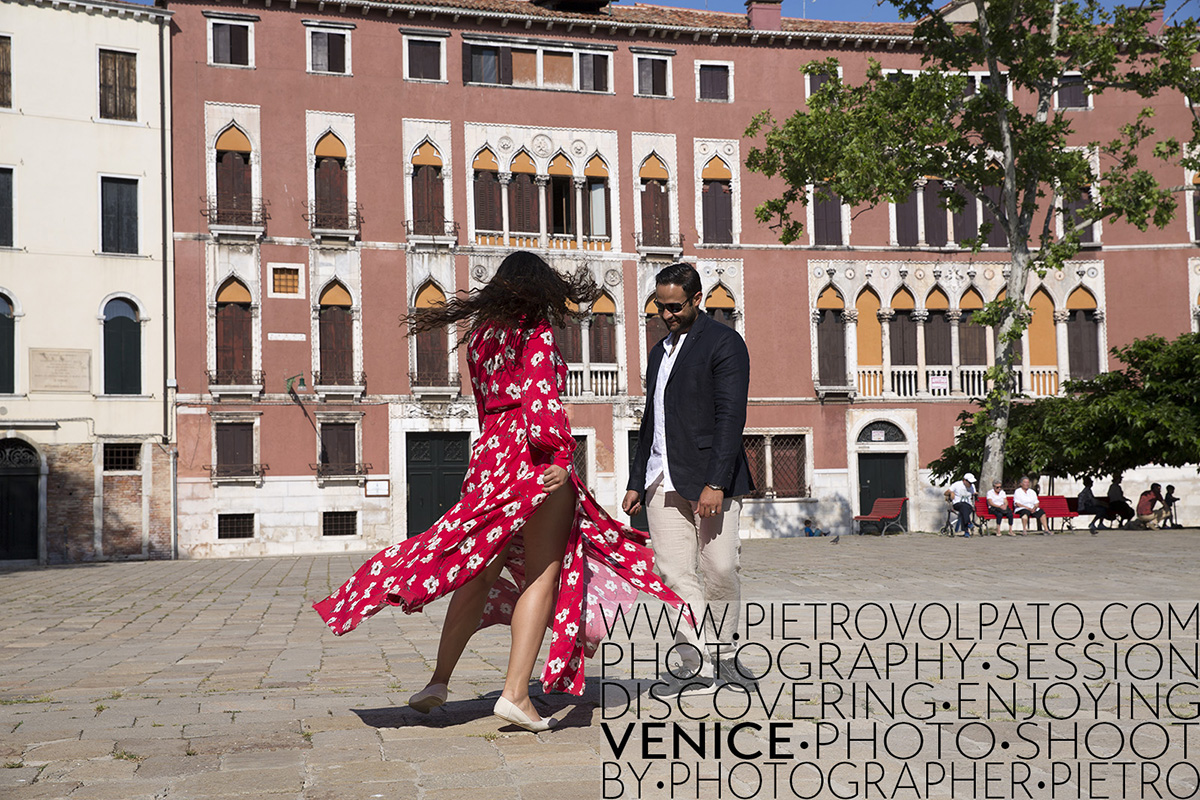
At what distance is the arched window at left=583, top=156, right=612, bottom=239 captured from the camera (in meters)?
32.0

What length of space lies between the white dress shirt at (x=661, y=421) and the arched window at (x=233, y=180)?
82.3 ft

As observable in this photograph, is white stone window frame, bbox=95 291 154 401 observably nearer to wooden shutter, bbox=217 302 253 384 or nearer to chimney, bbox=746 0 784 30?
wooden shutter, bbox=217 302 253 384

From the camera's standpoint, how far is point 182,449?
28297mm

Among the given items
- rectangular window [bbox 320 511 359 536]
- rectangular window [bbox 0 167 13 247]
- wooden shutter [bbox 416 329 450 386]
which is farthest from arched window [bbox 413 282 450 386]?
rectangular window [bbox 0 167 13 247]

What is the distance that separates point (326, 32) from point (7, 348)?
411 inches

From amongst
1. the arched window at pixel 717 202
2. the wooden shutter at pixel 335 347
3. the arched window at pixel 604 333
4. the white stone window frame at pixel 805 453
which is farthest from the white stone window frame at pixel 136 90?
the white stone window frame at pixel 805 453

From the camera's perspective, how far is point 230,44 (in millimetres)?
29422

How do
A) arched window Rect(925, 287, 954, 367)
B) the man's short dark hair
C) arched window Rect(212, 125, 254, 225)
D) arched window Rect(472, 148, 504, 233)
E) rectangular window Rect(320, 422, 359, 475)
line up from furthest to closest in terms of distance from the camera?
1. arched window Rect(925, 287, 954, 367)
2. arched window Rect(472, 148, 504, 233)
3. rectangular window Rect(320, 422, 359, 475)
4. arched window Rect(212, 125, 254, 225)
5. the man's short dark hair

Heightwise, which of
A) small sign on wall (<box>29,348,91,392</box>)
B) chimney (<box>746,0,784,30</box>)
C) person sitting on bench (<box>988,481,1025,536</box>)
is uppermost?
chimney (<box>746,0,784,30</box>)

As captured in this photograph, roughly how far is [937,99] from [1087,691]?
2052 cm

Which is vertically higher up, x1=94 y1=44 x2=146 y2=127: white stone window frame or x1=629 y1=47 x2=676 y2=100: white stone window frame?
x1=629 y1=47 x2=676 y2=100: white stone window frame

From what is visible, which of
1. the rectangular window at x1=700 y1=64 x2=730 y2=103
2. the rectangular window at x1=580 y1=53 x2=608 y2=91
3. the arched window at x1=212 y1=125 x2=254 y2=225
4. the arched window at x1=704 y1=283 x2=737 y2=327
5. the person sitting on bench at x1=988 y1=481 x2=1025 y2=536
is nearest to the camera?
the person sitting on bench at x1=988 y1=481 x2=1025 y2=536

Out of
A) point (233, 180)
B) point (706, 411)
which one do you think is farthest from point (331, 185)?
point (706, 411)

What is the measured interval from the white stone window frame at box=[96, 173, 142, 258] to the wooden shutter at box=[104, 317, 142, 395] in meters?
1.45
